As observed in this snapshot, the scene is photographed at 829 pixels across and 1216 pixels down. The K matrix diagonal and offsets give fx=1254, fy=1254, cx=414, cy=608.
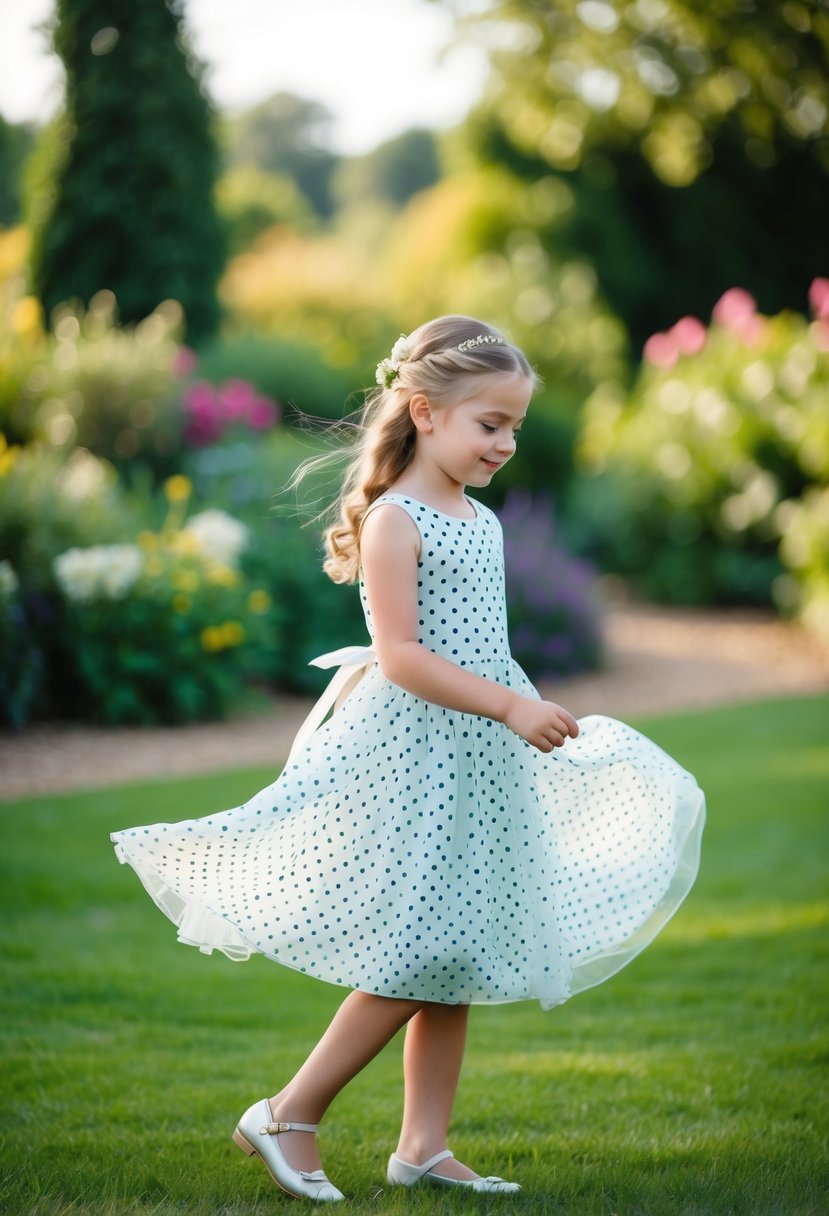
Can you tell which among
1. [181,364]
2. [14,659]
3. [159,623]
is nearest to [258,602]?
[159,623]

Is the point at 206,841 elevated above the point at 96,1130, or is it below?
above

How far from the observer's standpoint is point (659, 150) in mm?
19188

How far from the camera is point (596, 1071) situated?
9.66 feet

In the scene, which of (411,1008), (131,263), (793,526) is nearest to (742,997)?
(411,1008)

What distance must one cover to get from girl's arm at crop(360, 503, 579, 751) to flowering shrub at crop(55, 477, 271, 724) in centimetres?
490

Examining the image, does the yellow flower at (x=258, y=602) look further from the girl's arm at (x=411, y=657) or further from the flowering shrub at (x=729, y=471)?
the girl's arm at (x=411, y=657)

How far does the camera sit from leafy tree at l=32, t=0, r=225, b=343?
11.5m

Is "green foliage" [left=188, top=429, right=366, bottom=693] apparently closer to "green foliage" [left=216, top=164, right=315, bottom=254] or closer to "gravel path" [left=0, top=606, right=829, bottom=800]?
"gravel path" [left=0, top=606, right=829, bottom=800]

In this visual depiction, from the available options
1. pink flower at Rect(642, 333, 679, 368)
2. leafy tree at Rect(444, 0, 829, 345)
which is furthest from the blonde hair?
leafy tree at Rect(444, 0, 829, 345)

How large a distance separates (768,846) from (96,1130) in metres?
3.30

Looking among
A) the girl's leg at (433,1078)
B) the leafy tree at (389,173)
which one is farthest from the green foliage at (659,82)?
the leafy tree at (389,173)

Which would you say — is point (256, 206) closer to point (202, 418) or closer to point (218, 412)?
point (218, 412)

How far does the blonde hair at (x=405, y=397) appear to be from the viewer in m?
2.23

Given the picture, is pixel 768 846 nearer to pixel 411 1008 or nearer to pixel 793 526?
pixel 411 1008
